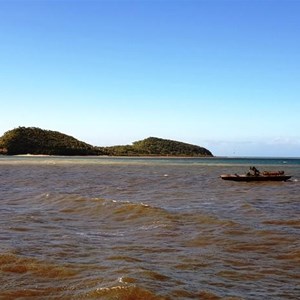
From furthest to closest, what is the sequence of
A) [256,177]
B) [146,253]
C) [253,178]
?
[256,177]
[253,178]
[146,253]

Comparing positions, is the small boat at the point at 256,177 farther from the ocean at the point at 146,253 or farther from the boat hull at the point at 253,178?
the ocean at the point at 146,253

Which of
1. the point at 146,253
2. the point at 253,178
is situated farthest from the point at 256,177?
the point at 146,253

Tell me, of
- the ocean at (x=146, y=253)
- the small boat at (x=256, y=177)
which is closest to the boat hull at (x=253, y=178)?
the small boat at (x=256, y=177)

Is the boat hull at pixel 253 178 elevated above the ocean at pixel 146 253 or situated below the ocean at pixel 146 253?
above

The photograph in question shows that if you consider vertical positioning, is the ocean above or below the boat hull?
below

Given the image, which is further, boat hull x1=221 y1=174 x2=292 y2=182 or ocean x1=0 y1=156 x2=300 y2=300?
boat hull x1=221 y1=174 x2=292 y2=182

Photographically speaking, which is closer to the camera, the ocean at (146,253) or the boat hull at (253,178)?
the ocean at (146,253)

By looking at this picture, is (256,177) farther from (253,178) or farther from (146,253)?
(146,253)

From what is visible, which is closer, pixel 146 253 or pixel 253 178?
pixel 146 253

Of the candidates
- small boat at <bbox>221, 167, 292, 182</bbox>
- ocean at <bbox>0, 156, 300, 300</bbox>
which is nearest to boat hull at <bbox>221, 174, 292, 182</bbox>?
small boat at <bbox>221, 167, 292, 182</bbox>

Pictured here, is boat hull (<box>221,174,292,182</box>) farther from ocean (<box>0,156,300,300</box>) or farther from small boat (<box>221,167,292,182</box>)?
ocean (<box>0,156,300,300</box>)

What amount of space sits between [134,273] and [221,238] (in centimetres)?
528

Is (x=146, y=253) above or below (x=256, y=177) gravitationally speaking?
below

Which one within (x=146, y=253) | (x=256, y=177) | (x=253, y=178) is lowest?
(x=146, y=253)
